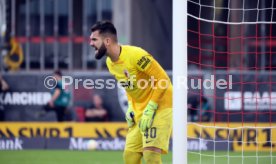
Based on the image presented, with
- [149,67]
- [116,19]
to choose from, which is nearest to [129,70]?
[149,67]

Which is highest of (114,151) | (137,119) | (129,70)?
(129,70)

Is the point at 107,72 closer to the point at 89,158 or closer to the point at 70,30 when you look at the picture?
the point at 89,158

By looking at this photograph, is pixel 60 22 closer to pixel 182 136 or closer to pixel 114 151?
pixel 114 151

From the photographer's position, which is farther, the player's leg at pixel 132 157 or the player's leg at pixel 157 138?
the player's leg at pixel 132 157

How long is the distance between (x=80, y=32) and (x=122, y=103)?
6.86 meters

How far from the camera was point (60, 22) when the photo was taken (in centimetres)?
2180

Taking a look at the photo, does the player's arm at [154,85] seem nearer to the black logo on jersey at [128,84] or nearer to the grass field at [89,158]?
the black logo on jersey at [128,84]

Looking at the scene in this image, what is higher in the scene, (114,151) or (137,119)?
(137,119)

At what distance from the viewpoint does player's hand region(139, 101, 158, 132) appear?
26.8 feet

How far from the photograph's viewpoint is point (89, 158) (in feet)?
42.2

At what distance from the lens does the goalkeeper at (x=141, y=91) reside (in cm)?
821

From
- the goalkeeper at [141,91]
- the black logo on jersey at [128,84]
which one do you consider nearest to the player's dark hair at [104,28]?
the goalkeeper at [141,91]

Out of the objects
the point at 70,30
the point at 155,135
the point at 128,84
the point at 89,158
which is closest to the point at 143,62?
the point at 128,84

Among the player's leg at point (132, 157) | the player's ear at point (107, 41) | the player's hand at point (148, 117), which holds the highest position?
the player's ear at point (107, 41)
